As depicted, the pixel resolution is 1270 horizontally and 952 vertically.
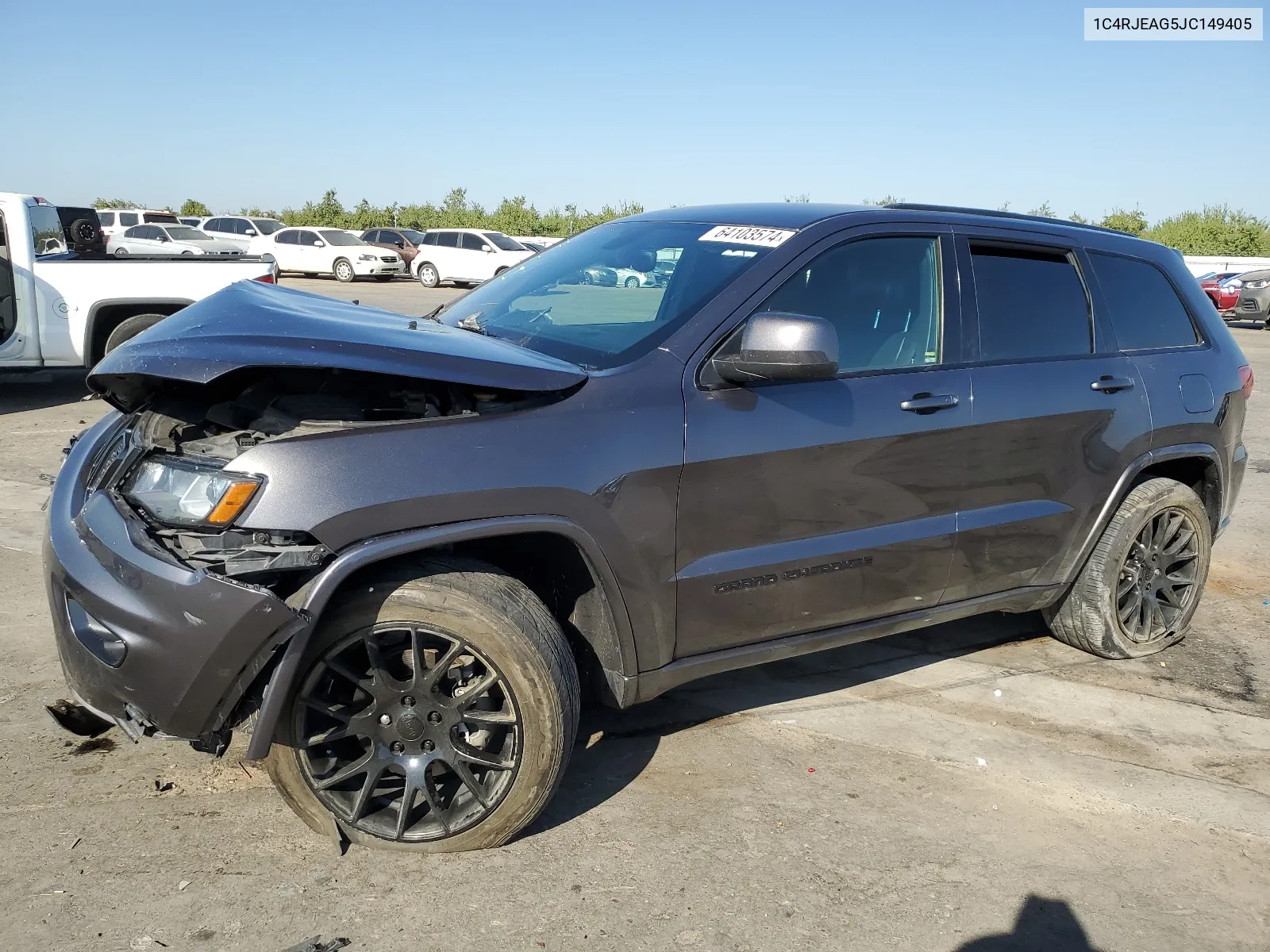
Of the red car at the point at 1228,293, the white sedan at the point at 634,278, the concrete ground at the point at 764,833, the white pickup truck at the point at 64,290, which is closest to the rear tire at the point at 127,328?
the white pickup truck at the point at 64,290

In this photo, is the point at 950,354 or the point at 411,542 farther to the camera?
the point at 950,354

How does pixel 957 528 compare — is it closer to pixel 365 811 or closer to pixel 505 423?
pixel 505 423

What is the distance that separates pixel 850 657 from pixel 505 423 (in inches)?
93.2

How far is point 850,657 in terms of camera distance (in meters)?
4.52

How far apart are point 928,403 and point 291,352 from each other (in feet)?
6.82

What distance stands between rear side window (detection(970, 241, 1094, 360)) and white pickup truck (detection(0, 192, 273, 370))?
23.2 feet

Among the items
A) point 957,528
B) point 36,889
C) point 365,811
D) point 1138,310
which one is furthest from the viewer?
point 1138,310

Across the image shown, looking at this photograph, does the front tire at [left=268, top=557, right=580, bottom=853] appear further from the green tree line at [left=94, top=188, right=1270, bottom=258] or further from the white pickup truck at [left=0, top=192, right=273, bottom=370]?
the green tree line at [left=94, top=188, right=1270, bottom=258]

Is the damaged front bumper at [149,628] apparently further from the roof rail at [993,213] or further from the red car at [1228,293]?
the red car at [1228,293]

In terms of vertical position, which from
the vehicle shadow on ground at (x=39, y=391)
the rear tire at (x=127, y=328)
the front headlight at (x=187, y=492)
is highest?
the front headlight at (x=187, y=492)

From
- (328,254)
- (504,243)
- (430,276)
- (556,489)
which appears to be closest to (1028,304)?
(556,489)

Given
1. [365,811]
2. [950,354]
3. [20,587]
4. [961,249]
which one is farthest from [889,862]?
[20,587]

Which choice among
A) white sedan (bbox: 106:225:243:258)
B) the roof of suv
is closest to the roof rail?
the roof of suv

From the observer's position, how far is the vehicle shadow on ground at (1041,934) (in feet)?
8.73
